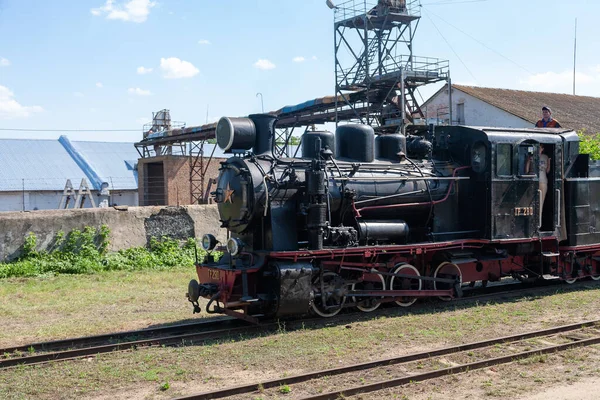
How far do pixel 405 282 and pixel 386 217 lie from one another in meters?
1.22

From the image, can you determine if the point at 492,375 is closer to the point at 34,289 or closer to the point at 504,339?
the point at 504,339

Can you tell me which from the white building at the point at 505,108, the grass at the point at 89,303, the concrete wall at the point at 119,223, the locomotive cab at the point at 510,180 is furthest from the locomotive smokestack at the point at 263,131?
the white building at the point at 505,108

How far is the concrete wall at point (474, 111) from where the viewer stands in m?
31.7

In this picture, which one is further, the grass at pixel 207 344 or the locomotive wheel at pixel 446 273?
the locomotive wheel at pixel 446 273

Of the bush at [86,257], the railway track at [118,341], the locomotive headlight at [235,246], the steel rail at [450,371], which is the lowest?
the steel rail at [450,371]

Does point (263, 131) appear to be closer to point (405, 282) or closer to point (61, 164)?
point (405, 282)

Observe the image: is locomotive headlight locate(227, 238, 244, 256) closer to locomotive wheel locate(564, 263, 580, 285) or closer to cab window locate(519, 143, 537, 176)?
cab window locate(519, 143, 537, 176)

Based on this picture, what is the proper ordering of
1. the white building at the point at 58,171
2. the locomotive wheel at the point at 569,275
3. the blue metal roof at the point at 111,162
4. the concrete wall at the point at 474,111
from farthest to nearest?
the blue metal roof at the point at 111,162 → the white building at the point at 58,171 → the concrete wall at the point at 474,111 → the locomotive wheel at the point at 569,275

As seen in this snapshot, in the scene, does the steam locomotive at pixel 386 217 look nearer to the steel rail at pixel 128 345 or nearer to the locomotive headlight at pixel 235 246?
the locomotive headlight at pixel 235 246

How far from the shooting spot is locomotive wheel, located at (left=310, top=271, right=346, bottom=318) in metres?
9.72

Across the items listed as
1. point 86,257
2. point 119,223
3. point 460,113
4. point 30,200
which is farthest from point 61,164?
point 86,257

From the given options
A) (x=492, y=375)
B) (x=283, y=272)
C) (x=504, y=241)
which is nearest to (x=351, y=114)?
(x=504, y=241)

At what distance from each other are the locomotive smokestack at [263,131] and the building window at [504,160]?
442 centimetres

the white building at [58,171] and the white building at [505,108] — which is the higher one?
the white building at [505,108]
